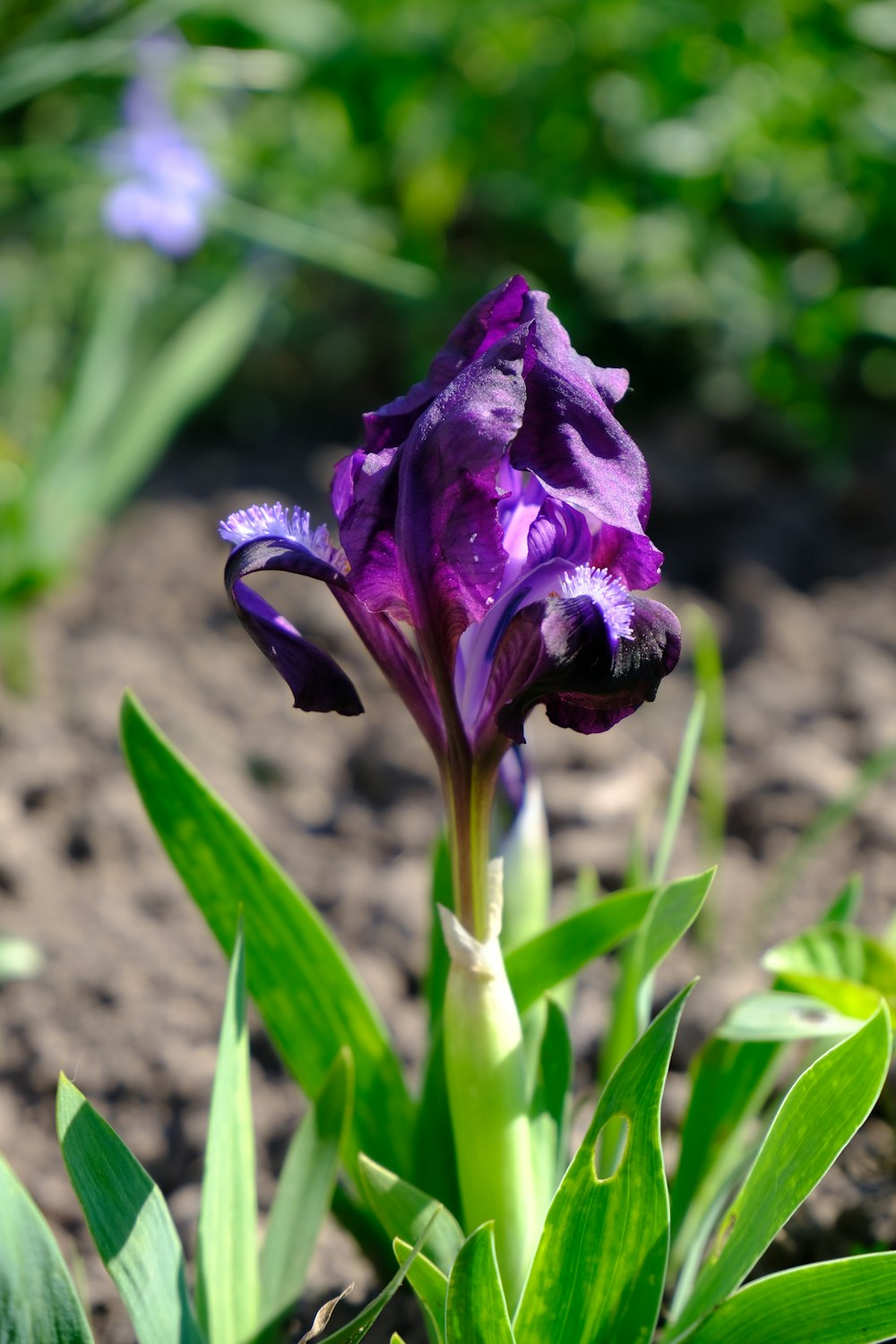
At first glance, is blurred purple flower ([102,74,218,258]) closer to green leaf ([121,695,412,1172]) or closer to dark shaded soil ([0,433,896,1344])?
dark shaded soil ([0,433,896,1344])

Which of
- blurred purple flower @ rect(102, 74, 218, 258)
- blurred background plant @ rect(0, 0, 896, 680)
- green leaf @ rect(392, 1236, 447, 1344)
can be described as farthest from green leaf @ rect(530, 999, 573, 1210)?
blurred purple flower @ rect(102, 74, 218, 258)

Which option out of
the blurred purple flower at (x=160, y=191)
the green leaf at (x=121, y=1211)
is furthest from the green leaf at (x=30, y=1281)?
the blurred purple flower at (x=160, y=191)

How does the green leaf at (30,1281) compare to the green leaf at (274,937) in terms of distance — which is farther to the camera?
the green leaf at (274,937)

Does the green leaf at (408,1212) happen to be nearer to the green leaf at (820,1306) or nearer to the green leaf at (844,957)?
the green leaf at (820,1306)

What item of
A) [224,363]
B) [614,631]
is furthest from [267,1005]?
[224,363]

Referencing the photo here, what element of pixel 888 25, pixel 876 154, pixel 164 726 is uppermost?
pixel 888 25

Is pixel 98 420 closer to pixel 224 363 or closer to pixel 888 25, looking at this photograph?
pixel 224 363
